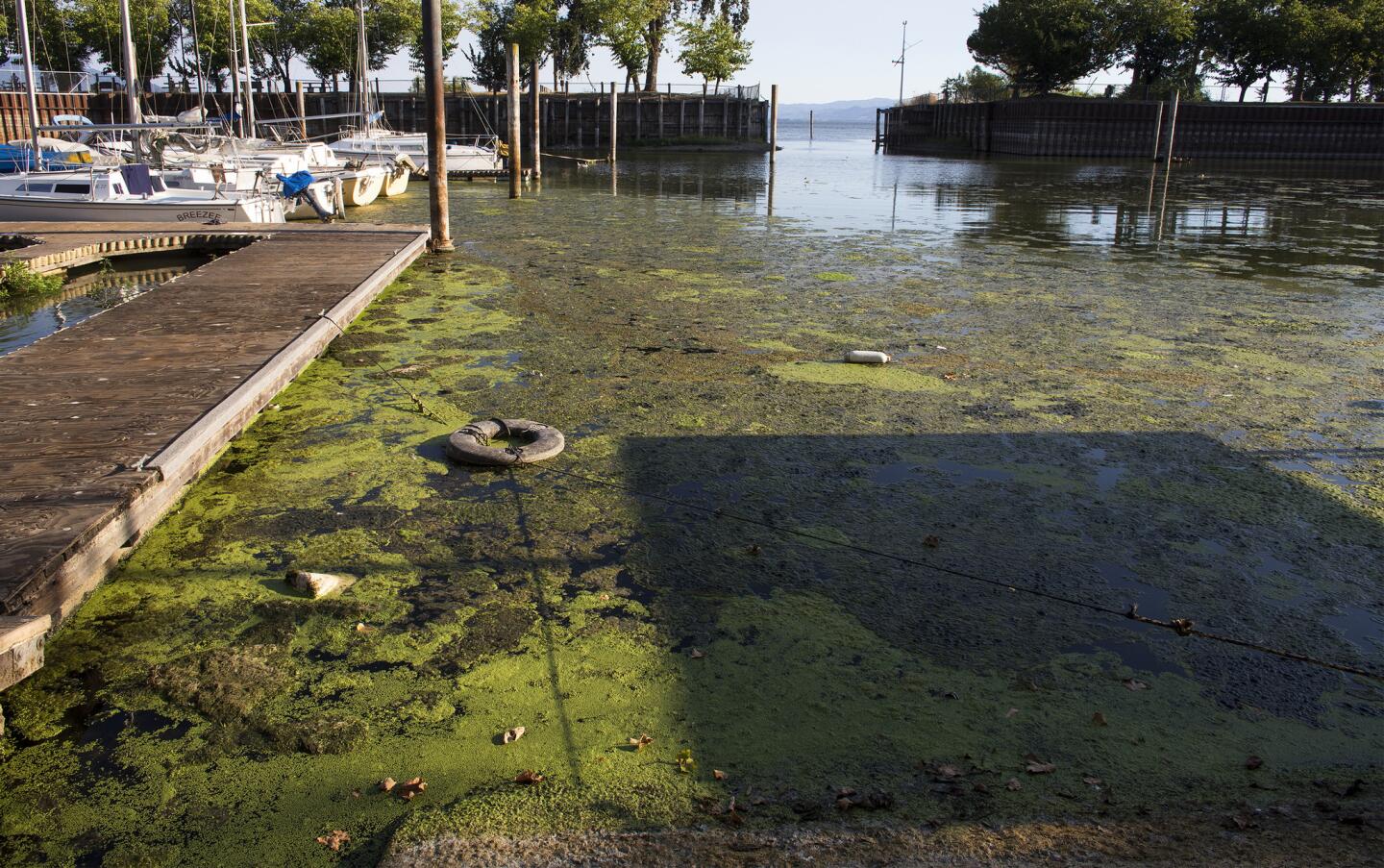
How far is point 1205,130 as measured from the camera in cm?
4838

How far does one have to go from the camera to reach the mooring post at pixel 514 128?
2092cm

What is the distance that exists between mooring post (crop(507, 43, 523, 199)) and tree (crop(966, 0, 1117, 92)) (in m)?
39.9

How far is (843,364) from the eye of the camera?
7504mm

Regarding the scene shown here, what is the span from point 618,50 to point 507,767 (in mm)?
56909

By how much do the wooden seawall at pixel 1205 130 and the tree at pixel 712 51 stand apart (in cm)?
1554

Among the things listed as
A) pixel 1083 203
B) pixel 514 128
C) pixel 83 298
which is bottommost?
pixel 83 298

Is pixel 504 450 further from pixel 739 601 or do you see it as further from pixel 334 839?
pixel 334 839

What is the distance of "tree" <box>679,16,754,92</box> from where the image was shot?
55.9 metres

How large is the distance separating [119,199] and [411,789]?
14.6 meters

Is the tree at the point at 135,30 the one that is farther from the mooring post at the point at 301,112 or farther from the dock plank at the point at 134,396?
the dock plank at the point at 134,396

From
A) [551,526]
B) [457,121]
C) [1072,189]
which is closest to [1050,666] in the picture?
[551,526]

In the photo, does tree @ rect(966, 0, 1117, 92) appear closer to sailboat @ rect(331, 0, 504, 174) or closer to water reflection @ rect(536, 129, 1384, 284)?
water reflection @ rect(536, 129, 1384, 284)

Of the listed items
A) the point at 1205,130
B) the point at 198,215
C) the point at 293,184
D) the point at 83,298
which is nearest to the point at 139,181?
the point at 198,215

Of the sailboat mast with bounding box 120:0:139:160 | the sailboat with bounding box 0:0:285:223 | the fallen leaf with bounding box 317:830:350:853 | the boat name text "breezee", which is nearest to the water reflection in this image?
the sailboat with bounding box 0:0:285:223
